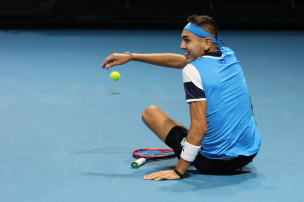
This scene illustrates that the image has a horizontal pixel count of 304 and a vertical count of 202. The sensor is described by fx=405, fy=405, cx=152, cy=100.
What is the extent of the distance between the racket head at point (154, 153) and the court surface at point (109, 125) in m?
0.05

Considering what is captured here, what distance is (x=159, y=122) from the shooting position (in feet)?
10.00

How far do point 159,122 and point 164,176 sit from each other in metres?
0.42

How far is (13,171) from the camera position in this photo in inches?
117

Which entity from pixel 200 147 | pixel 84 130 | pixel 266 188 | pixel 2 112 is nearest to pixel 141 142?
pixel 84 130

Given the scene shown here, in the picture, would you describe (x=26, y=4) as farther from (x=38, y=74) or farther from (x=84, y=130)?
(x=84, y=130)

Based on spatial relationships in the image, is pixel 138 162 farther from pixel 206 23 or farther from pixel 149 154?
pixel 206 23

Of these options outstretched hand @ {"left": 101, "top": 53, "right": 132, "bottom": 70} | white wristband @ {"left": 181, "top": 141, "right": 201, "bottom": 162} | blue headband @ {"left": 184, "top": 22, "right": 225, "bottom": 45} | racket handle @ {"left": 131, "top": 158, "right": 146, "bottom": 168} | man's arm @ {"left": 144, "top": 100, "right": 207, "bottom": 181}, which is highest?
blue headband @ {"left": 184, "top": 22, "right": 225, "bottom": 45}

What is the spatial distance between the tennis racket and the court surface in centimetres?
5

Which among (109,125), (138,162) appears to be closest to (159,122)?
(138,162)

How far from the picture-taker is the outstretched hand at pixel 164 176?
9.35ft

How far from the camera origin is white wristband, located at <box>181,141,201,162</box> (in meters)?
2.66

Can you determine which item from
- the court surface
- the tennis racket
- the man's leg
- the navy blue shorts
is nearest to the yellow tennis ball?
the court surface

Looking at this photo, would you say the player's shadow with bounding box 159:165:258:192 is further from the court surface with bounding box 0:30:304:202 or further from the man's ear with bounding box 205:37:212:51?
the man's ear with bounding box 205:37:212:51

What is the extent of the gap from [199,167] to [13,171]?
1362mm
